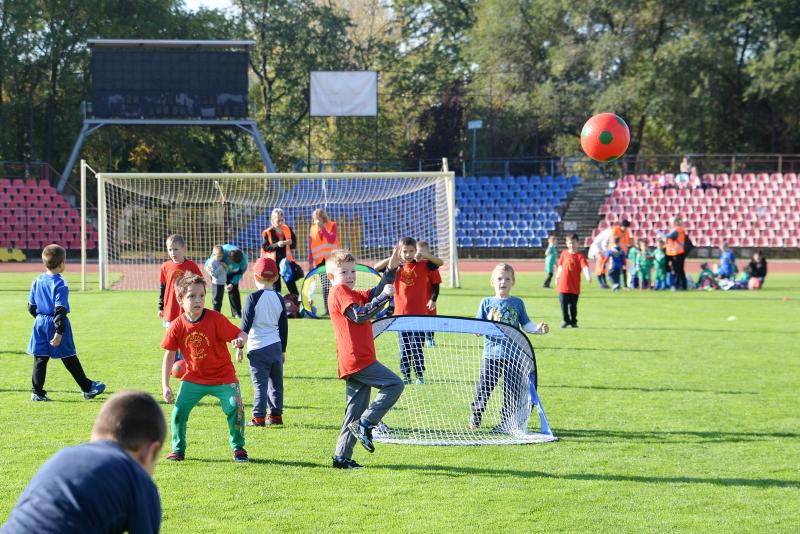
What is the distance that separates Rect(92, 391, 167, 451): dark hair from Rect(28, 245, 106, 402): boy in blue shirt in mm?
6224

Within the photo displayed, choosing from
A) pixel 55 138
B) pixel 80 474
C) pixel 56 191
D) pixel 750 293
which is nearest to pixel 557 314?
pixel 750 293

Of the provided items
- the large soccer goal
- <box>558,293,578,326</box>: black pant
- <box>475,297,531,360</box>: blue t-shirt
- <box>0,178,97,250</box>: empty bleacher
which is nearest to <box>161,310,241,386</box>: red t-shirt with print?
<box>475,297,531,360</box>: blue t-shirt

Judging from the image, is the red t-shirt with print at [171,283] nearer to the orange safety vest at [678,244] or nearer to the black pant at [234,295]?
the black pant at [234,295]

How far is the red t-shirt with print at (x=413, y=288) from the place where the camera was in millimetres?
10570

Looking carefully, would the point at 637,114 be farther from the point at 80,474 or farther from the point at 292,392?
the point at 80,474

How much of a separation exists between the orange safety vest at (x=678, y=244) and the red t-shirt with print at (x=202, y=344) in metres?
19.3

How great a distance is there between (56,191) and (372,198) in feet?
49.0

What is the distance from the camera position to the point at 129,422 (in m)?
2.79

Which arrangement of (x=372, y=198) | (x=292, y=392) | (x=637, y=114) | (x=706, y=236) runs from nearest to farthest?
(x=292, y=392), (x=372, y=198), (x=706, y=236), (x=637, y=114)

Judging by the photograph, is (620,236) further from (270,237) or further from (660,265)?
(270,237)

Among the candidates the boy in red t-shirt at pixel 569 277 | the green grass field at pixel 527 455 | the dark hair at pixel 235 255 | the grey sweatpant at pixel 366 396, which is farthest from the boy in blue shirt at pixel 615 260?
the grey sweatpant at pixel 366 396

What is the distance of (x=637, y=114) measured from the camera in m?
47.0

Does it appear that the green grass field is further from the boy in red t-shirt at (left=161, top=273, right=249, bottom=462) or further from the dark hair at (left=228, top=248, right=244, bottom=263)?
the dark hair at (left=228, top=248, right=244, bottom=263)

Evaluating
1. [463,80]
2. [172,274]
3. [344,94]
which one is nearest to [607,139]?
[172,274]
